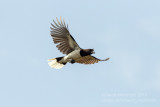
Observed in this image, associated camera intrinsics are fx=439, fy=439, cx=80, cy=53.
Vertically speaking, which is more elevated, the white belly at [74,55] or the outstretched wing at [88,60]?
the outstretched wing at [88,60]

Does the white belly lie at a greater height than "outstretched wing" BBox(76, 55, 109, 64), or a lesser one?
lesser

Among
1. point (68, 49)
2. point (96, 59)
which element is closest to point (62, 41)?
point (68, 49)

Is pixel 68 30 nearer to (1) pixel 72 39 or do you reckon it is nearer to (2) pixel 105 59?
(1) pixel 72 39

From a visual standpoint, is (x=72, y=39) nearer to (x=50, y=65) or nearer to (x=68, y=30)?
(x=68, y=30)

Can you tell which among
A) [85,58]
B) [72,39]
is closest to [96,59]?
[85,58]

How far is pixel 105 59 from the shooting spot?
20.1 m

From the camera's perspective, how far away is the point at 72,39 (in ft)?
64.3

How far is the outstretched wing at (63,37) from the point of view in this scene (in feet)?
64.3

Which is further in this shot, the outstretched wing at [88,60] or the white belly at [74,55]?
the outstretched wing at [88,60]

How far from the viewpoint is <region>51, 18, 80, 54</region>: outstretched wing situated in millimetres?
19609

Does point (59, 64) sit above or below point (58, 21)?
below

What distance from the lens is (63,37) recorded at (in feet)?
64.7

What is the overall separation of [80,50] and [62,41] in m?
0.93

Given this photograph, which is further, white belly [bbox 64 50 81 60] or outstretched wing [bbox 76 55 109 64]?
outstretched wing [bbox 76 55 109 64]
